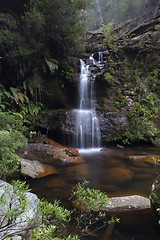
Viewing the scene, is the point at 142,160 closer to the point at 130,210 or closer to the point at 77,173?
the point at 77,173

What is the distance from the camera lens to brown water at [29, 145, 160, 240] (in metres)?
2.77

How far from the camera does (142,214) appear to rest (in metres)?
3.09

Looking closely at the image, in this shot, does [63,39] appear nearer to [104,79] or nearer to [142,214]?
[104,79]

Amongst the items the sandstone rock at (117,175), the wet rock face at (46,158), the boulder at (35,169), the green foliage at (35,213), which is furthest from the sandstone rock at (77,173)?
the green foliage at (35,213)

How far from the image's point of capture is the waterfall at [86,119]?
9.02 metres

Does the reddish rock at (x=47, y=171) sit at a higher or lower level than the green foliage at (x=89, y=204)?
lower

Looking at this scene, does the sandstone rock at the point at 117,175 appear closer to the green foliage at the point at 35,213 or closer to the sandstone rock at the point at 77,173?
the sandstone rock at the point at 77,173

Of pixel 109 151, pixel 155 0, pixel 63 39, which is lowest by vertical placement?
pixel 109 151

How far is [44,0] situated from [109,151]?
8760 mm

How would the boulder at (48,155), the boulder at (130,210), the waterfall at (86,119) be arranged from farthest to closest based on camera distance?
the waterfall at (86,119) → the boulder at (48,155) → the boulder at (130,210)

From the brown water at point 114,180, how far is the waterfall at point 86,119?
1797 mm

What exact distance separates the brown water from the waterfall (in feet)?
5.89

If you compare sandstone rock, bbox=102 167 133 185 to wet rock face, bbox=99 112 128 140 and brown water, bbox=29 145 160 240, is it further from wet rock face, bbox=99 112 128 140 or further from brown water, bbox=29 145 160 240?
wet rock face, bbox=99 112 128 140

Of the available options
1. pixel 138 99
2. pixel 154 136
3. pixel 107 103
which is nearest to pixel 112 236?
pixel 154 136
